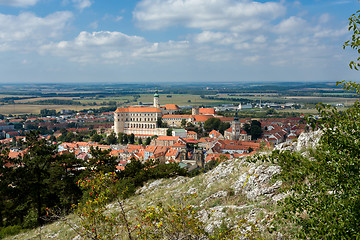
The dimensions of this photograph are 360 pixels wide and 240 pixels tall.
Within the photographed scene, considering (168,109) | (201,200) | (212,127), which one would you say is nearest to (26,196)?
(201,200)

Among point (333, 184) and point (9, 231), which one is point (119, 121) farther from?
point (333, 184)

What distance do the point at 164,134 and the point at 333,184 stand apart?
7854 centimetres

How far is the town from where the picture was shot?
2127 inches

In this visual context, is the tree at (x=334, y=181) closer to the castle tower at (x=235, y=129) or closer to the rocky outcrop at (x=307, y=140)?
the rocky outcrop at (x=307, y=140)

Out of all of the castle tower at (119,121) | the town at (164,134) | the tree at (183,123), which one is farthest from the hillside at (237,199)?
the castle tower at (119,121)

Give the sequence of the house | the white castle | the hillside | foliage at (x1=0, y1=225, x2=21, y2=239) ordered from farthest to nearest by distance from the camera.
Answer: the white castle < the house < foliage at (x1=0, y1=225, x2=21, y2=239) < the hillside

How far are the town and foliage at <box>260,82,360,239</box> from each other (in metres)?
38.0

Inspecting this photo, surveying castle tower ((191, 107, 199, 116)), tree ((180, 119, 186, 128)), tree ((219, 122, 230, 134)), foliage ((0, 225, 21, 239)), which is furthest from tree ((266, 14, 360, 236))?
castle tower ((191, 107, 199, 116))

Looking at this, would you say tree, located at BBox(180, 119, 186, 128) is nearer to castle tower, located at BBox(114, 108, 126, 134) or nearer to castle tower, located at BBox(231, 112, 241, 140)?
castle tower, located at BBox(114, 108, 126, 134)

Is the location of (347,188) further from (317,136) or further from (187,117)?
(187,117)

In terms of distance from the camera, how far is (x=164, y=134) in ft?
272

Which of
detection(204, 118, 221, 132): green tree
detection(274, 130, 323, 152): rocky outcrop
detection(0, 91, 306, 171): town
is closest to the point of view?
detection(274, 130, 323, 152): rocky outcrop

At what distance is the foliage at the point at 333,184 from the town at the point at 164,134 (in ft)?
125

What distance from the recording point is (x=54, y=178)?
1617cm
